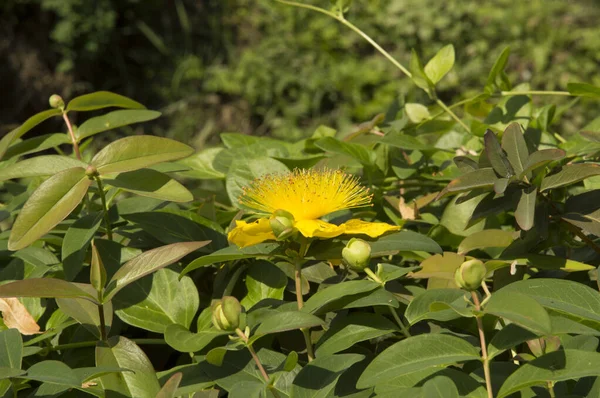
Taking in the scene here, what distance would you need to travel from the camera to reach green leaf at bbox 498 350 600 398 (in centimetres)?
61

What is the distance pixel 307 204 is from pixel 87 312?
245 mm

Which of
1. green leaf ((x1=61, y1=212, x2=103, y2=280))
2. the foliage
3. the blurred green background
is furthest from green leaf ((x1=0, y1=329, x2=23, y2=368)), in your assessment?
the blurred green background

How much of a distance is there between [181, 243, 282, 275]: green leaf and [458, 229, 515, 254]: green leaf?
0.22 metres

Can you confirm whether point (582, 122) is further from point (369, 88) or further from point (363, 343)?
point (363, 343)

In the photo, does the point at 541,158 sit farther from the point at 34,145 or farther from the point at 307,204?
the point at 34,145

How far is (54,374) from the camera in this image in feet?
2.17

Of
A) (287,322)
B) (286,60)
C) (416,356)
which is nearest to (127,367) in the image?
(287,322)

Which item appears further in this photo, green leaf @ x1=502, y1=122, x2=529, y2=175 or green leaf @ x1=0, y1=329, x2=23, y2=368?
green leaf @ x1=502, y1=122, x2=529, y2=175

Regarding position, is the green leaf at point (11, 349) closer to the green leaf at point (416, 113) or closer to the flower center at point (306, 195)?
the flower center at point (306, 195)

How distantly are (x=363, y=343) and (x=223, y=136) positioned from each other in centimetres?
54

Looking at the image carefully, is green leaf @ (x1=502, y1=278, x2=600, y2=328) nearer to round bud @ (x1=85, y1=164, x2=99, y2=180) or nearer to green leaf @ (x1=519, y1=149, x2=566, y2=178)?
green leaf @ (x1=519, y1=149, x2=566, y2=178)

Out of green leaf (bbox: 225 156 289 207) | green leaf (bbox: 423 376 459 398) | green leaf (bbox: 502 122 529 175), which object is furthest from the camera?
green leaf (bbox: 225 156 289 207)

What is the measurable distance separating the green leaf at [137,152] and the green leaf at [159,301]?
0.12 meters

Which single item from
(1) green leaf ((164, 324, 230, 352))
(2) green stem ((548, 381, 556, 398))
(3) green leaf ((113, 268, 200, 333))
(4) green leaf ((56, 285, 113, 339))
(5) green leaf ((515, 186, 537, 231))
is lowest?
(2) green stem ((548, 381, 556, 398))
